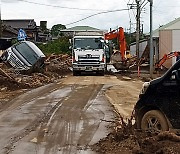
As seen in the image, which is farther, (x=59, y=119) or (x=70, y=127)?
(x=59, y=119)

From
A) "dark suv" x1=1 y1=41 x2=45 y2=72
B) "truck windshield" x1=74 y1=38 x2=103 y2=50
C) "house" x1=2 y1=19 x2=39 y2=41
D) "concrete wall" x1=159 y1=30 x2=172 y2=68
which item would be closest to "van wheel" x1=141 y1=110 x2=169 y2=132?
"dark suv" x1=1 y1=41 x2=45 y2=72

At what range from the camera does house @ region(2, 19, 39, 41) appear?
88.8 meters

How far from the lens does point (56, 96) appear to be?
19.1 metres

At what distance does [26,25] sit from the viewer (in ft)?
302

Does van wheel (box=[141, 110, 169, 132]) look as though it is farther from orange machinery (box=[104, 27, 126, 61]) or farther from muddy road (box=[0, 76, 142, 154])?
orange machinery (box=[104, 27, 126, 61])

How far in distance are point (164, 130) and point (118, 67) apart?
31.3m

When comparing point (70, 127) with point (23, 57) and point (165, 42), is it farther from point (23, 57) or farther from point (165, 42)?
point (165, 42)

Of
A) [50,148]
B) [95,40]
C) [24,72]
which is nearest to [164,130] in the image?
[50,148]

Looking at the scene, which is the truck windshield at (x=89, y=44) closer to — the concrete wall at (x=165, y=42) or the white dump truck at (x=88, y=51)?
the white dump truck at (x=88, y=51)

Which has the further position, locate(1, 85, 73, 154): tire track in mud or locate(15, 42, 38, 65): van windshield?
locate(15, 42, 38, 65): van windshield

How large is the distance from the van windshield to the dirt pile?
2022 cm

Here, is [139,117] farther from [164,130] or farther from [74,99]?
[74,99]

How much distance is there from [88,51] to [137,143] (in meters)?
23.2

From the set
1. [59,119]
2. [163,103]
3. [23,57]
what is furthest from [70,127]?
[23,57]
